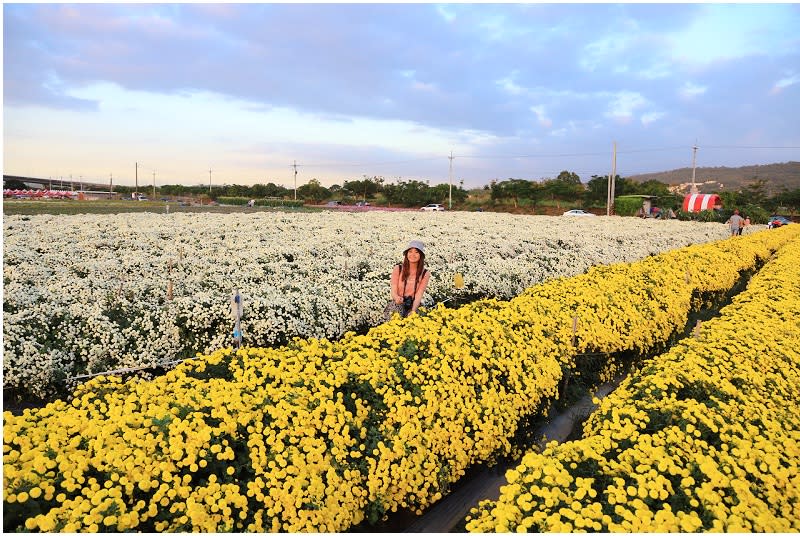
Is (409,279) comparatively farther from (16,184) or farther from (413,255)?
(16,184)

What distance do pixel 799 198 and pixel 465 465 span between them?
68.0m

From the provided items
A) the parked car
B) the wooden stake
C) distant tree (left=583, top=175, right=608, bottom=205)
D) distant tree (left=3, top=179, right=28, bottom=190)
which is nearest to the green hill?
distant tree (left=583, top=175, right=608, bottom=205)

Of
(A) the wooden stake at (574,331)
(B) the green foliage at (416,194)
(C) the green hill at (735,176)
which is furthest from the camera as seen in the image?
(C) the green hill at (735,176)

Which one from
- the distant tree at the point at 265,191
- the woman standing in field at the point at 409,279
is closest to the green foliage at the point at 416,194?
the distant tree at the point at 265,191

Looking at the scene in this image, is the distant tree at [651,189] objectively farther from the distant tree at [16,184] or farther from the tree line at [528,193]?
the distant tree at [16,184]

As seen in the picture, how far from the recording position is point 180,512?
273cm

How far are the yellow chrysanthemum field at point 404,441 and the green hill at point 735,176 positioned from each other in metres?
121

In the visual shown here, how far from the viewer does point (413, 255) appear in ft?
21.2

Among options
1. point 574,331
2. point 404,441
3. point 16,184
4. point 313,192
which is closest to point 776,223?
point 574,331

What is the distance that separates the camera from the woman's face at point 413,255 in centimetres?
643

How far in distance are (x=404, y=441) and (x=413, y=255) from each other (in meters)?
3.15

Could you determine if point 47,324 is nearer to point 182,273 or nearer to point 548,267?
point 182,273

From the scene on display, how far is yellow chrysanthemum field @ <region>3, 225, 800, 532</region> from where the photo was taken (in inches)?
104

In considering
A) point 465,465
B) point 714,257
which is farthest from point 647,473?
point 714,257
